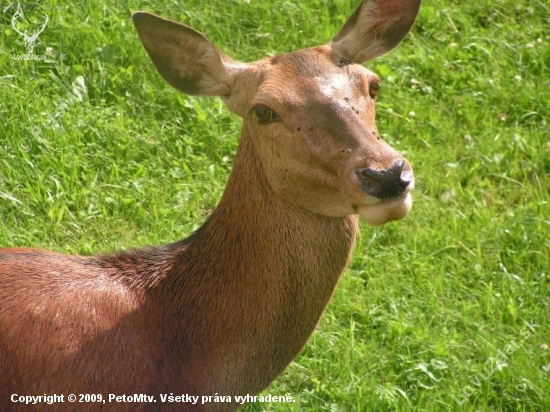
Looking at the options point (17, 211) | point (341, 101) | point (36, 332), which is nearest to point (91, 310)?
point (36, 332)

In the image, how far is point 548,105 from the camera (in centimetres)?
844

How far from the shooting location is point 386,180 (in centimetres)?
469

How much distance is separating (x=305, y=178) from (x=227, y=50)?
3764 mm

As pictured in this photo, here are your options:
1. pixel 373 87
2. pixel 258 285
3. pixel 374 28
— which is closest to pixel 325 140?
pixel 373 87

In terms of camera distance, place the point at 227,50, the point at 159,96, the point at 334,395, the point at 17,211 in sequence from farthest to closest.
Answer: the point at 227,50, the point at 159,96, the point at 17,211, the point at 334,395

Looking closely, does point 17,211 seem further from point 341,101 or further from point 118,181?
point 341,101

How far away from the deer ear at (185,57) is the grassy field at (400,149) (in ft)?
5.70

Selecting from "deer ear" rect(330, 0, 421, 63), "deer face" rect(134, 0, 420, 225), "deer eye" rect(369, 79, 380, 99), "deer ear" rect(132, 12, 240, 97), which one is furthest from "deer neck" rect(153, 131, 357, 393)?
"deer ear" rect(330, 0, 421, 63)

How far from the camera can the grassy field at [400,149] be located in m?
6.55

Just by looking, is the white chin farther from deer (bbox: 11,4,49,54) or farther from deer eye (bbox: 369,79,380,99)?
deer (bbox: 11,4,49,54)

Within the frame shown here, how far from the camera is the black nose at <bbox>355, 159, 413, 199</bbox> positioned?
15.4 ft

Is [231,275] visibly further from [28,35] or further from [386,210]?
[28,35]

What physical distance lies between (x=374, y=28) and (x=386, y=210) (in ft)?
4.87

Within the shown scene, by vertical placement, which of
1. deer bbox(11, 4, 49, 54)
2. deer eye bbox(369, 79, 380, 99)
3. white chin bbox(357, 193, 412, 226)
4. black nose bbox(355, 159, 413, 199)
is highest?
deer eye bbox(369, 79, 380, 99)
